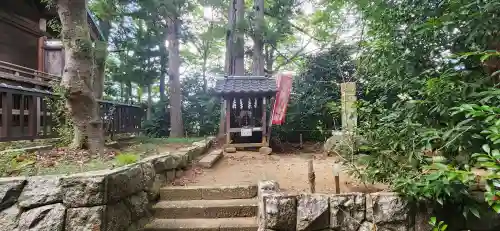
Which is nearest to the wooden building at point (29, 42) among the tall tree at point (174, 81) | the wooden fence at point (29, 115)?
the wooden fence at point (29, 115)

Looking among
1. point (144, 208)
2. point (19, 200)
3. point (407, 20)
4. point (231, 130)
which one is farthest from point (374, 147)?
point (231, 130)

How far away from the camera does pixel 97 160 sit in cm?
414

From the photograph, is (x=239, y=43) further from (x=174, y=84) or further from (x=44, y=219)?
(x=44, y=219)

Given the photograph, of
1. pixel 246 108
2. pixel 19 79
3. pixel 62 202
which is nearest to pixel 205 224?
pixel 62 202

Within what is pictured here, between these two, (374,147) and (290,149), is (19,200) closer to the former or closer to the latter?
(374,147)

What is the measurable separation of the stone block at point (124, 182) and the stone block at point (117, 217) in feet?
0.26

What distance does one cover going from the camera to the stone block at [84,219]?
8.84 ft

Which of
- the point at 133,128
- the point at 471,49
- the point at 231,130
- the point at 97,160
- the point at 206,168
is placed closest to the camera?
the point at 471,49

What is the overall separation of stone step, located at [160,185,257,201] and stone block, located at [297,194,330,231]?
1032 millimetres

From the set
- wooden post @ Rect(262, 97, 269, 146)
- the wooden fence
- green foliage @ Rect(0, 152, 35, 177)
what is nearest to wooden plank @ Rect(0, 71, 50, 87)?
the wooden fence

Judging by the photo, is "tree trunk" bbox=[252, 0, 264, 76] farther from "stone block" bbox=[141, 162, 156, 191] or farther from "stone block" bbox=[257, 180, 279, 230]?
"stone block" bbox=[257, 180, 279, 230]

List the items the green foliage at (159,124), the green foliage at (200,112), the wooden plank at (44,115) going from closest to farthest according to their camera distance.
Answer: the wooden plank at (44,115), the green foliage at (159,124), the green foliage at (200,112)

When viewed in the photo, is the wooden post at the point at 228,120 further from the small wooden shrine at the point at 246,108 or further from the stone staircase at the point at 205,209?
the stone staircase at the point at 205,209

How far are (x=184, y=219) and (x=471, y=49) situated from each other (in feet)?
12.1
